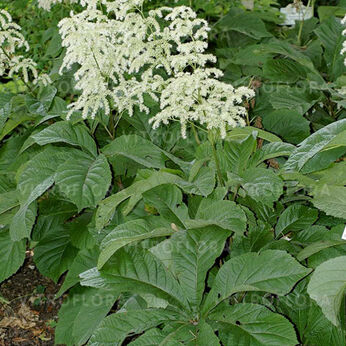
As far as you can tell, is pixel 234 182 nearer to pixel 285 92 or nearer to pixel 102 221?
pixel 102 221

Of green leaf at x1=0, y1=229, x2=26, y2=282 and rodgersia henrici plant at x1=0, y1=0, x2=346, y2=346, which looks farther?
green leaf at x1=0, y1=229, x2=26, y2=282

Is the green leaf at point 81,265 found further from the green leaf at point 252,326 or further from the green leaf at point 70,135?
the green leaf at point 252,326

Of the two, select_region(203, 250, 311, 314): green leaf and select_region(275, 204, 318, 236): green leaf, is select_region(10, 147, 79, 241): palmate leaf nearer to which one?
select_region(203, 250, 311, 314): green leaf

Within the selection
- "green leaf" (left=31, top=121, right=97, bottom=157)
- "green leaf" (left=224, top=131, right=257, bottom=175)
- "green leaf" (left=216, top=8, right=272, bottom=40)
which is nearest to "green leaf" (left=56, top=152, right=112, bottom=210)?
"green leaf" (left=31, top=121, right=97, bottom=157)

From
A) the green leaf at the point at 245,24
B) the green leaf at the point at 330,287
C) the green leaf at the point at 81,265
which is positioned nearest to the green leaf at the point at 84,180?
the green leaf at the point at 81,265

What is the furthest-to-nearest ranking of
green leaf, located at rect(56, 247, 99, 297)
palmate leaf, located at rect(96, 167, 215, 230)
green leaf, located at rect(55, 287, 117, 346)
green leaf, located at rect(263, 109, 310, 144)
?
green leaf, located at rect(263, 109, 310, 144) < green leaf, located at rect(56, 247, 99, 297) < green leaf, located at rect(55, 287, 117, 346) < palmate leaf, located at rect(96, 167, 215, 230)

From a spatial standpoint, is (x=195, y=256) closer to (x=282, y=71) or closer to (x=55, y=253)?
(x=55, y=253)

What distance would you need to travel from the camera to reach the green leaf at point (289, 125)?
239 centimetres

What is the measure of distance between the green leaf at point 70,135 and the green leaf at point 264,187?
73 cm

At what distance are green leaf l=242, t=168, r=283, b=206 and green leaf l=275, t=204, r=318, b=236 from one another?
9.8 inches

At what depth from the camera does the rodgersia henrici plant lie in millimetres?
1622

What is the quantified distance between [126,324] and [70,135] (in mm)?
852

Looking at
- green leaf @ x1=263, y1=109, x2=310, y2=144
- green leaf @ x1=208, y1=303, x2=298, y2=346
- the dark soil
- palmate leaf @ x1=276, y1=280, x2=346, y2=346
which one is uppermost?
green leaf @ x1=263, y1=109, x2=310, y2=144

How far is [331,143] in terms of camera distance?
154 cm
